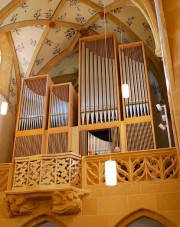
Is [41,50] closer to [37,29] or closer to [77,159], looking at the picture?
[37,29]

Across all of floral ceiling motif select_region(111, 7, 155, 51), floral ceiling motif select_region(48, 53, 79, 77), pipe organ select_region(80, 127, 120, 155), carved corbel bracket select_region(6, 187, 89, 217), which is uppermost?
floral ceiling motif select_region(111, 7, 155, 51)

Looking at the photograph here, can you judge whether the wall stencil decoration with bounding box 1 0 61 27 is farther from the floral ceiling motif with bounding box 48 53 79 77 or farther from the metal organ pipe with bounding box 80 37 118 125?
the floral ceiling motif with bounding box 48 53 79 77

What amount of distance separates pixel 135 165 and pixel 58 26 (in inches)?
225

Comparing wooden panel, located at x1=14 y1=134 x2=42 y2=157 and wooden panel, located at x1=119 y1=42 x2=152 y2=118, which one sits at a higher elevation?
wooden panel, located at x1=119 y1=42 x2=152 y2=118

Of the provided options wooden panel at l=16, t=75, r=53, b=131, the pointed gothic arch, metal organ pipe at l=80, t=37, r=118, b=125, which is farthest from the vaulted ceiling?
the pointed gothic arch

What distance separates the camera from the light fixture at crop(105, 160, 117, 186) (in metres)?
5.91

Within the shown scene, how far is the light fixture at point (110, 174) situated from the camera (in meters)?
5.91

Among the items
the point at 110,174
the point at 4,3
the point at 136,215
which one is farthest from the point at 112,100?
the point at 4,3

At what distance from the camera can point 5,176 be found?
7082 mm

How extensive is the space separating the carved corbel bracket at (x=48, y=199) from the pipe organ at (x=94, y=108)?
1830 millimetres

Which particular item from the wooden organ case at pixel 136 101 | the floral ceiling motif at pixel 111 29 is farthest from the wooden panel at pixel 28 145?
the floral ceiling motif at pixel 111 29

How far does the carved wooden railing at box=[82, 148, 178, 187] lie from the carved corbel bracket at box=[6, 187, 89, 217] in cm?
43

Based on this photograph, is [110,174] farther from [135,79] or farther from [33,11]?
[33,11]

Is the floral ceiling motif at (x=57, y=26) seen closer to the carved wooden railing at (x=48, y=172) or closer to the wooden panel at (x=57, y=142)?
the wooden panel at (x=57, y=142)
